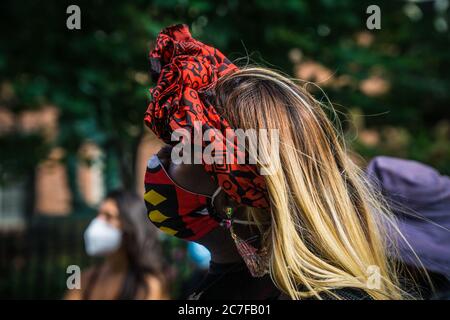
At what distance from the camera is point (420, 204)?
8.29 ft

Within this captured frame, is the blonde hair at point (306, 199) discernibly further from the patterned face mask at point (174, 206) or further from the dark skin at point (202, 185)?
the patterned face mask at point (174, 206)

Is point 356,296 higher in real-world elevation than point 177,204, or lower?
lower

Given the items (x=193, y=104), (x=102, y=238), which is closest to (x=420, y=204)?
(x=193, y=104)

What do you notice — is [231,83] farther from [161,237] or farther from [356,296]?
[161,237]

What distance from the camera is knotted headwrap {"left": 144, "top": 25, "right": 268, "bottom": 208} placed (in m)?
1.62

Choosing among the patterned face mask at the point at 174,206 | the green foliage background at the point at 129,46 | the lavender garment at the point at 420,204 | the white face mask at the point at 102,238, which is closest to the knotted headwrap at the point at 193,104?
the patterned face mask at the point at 174,206

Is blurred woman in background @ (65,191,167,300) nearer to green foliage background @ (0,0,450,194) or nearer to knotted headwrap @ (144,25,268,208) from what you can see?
green foliage background @ (0,0,450,194)

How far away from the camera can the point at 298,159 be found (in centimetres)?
162

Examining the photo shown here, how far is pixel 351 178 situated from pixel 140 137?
12.9 feet

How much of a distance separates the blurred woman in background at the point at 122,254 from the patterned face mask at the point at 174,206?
2257 millimetres

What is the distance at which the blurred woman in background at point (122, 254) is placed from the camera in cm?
407
